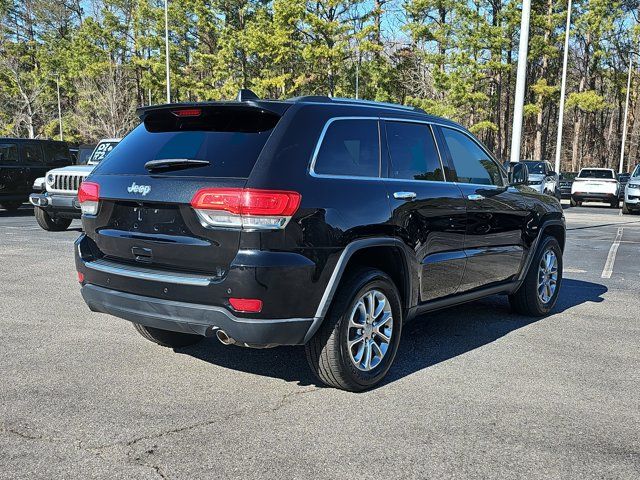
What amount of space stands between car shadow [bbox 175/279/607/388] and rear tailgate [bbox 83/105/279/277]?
119cm

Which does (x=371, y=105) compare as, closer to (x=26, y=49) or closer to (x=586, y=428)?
(x=586, y=428)

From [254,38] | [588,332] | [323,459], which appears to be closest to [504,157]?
[254,38]

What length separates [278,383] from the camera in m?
4.29

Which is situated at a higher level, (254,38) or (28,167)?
(254,38)

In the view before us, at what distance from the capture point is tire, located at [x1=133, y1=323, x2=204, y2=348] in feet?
16.4

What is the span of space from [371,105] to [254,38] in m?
33.7

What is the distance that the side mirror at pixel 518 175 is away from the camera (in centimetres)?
598

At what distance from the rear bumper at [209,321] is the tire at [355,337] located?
0.77 feet

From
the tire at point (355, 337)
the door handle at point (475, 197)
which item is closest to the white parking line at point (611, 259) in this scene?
the door handle at point (475, 197)

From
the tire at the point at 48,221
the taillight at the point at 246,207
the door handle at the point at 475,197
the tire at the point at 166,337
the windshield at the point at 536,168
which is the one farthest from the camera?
the windshield at the point at 536,168

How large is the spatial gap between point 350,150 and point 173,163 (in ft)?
3.77

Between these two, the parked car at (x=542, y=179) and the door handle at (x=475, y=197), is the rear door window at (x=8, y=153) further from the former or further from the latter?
the parked car at (x=542, y=179)

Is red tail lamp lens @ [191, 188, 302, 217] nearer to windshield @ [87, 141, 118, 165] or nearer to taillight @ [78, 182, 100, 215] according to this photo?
taillight @ [78, 182, 100, 215]

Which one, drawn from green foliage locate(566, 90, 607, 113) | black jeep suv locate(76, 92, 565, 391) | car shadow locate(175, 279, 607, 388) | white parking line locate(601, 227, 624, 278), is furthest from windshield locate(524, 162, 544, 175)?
black jeep suv locate(76, 92, 565, 391)
